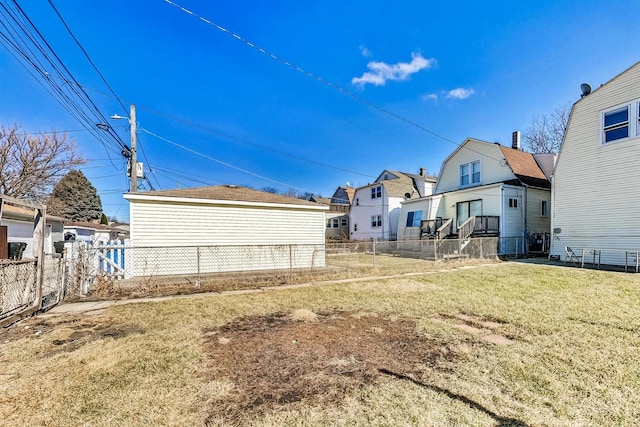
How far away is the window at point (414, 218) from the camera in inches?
795

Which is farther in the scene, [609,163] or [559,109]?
[559,109]

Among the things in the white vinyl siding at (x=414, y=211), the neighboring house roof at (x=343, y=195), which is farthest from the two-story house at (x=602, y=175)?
the neighboring house roof at (x=343, y=195)

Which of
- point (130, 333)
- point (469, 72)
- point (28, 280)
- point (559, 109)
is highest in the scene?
point (559, 109)

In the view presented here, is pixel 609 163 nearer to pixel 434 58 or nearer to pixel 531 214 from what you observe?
pixel 531 214

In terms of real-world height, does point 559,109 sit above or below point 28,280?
above

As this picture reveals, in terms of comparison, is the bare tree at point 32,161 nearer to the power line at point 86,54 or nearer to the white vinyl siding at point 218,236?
the power line at point 86,54

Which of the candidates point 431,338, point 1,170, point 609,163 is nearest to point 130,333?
point 431,338

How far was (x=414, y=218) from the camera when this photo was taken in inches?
815

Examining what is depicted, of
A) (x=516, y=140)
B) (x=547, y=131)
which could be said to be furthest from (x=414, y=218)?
(x=547, y=131)

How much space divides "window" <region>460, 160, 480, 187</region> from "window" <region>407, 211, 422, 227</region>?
3.73m

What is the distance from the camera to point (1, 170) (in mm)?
17438

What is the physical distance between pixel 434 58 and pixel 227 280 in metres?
13.9

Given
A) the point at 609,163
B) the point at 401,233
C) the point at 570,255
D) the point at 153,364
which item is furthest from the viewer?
the point at 401,233

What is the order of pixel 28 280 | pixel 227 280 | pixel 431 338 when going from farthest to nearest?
pixel 227 280 → pixel 28 280 → pixel 431 338
